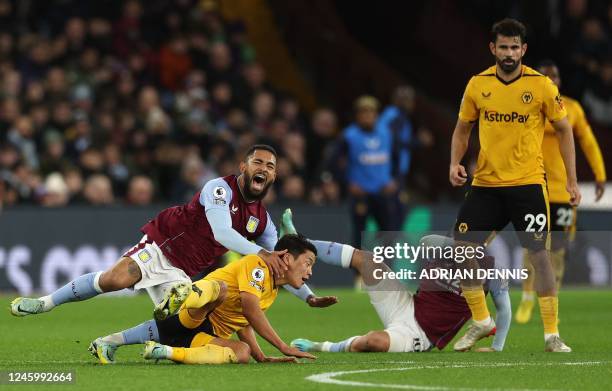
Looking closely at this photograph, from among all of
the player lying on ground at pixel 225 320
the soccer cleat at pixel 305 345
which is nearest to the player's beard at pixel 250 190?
the player lying on ground at pixel 225 320

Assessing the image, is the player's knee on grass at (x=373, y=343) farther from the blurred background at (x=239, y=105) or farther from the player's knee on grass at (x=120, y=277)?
the blurred background at (x=239, y=105)

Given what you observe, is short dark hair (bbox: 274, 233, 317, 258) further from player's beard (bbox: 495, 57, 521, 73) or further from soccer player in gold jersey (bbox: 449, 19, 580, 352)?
player's beard (bbox: 495, 57, 521, 73)

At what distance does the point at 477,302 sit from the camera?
10.2m

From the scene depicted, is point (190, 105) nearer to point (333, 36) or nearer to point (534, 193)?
point (333, 36)

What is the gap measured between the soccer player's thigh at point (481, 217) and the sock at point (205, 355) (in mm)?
2119

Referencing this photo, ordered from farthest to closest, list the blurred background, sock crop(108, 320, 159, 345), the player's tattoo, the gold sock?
the blurred background < the gold sock < the player's tattoo < sock crop(108, 320, 159, 345)

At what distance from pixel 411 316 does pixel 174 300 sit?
2.17 meters

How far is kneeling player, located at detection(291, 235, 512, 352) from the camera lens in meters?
10.2

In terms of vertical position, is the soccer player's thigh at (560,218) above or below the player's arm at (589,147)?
below

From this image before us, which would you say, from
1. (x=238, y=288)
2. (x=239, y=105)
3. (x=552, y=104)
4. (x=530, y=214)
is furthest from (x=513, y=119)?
(x=239, y=105)

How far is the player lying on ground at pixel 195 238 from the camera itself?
975cm

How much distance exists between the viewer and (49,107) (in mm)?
18734

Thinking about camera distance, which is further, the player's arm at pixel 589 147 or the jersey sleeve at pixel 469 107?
the player's arm at pixel 589 147

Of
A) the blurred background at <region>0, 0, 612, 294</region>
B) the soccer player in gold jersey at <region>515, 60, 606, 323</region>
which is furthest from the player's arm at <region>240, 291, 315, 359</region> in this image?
the blurred background at <region>0, 0, 612, 294</region>
